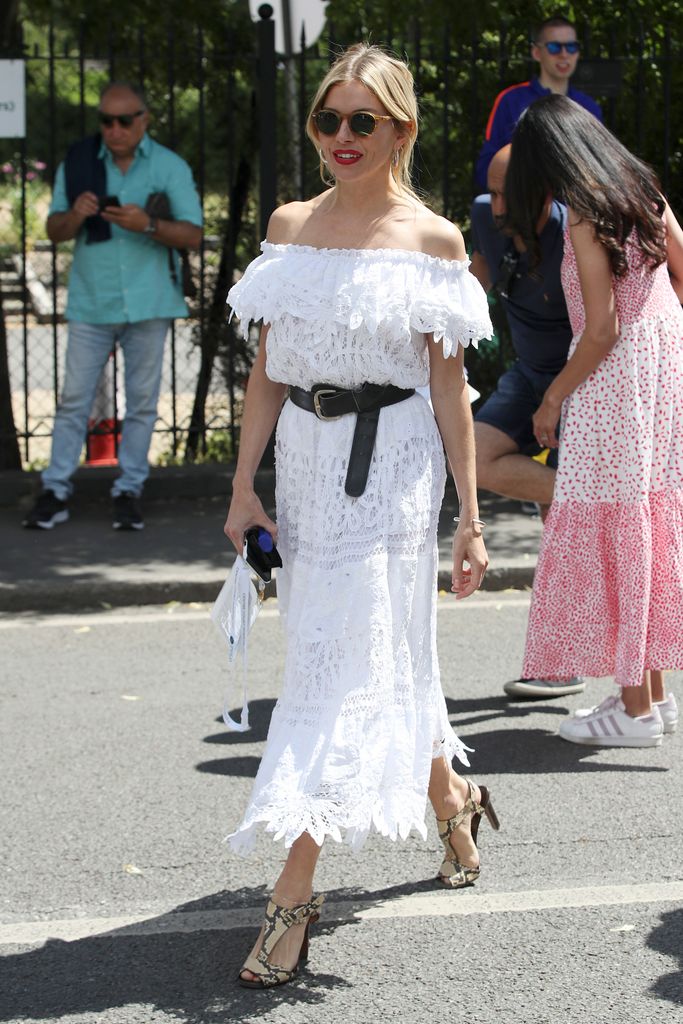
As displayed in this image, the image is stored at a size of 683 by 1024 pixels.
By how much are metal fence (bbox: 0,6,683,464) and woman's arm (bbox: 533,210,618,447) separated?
397 centimetres

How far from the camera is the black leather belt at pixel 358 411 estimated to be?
3.54 m

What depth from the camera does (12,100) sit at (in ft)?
28.3

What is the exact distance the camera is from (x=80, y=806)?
15.2 feet

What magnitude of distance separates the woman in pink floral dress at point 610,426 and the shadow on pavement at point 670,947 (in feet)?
3.89

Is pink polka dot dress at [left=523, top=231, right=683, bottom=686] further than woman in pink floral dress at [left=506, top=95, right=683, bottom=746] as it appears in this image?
Yes

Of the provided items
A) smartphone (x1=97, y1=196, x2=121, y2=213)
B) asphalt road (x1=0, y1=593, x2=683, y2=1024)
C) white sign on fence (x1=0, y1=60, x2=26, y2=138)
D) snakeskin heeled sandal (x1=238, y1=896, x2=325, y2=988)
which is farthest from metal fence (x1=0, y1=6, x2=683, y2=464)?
snakeskin heeled sandal (x1=238, y1=896, x2=325, y2=988)

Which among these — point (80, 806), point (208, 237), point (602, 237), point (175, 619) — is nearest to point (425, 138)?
point (208, 237)

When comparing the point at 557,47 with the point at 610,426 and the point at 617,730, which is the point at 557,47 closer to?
the point at 610,426

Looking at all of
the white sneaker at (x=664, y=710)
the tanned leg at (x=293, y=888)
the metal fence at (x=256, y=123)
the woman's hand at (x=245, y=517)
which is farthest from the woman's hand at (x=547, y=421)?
the metal fence at (x=256, y=123)

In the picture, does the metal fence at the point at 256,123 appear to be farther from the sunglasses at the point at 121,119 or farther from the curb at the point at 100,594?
the curb at the point at 100,594

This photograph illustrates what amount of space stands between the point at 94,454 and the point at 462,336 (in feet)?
22.3

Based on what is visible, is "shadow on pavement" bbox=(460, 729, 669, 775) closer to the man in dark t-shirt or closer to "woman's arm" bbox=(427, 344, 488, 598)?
the man in dark t-shirt

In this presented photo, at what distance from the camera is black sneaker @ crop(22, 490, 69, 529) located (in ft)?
26.6

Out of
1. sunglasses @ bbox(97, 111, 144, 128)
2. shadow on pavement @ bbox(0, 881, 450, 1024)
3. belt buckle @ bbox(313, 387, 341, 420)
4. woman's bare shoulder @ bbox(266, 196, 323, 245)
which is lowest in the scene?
shadow on pavement @ bbox(0, 881, 450, 1024)
